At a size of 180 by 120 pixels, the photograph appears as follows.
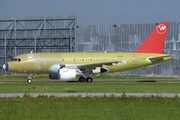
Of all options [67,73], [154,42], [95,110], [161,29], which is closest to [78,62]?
[67,73]

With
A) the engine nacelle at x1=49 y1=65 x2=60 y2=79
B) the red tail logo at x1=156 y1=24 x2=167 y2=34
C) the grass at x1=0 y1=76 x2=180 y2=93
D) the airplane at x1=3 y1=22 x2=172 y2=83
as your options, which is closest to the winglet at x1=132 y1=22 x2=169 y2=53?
the red tail logo at x1=156 y1=24 x2=167 y2=34

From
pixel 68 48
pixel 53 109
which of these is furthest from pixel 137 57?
pixel 53 109

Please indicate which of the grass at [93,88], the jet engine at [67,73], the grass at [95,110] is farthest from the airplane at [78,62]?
the grass at [95,110]

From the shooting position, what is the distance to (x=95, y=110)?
52.2 ft

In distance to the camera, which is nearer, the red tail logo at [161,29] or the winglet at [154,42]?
the winglet at [154,42]

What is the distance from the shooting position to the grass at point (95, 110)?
14.2 m

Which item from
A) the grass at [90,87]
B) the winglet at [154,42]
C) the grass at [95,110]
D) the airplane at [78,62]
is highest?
the winglet at [154,42]

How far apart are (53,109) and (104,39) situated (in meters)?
54.3

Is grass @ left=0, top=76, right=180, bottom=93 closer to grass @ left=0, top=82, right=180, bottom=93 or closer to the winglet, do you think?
grass @ left=0, top=82, right=180, bottom=93

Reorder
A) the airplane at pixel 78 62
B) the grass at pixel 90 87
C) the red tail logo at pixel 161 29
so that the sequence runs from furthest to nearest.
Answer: the red tail logo at pixel 161 29, the airplane at pixel 78 62, the grass at pixel 90 87

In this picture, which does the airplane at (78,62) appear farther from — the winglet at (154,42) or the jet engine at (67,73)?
the winglet at (154,42)

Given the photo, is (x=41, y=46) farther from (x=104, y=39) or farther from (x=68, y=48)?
(x=104, y=39)

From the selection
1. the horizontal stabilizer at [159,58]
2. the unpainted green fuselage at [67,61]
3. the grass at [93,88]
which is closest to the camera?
the grass at [93,88]

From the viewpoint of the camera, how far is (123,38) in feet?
226
